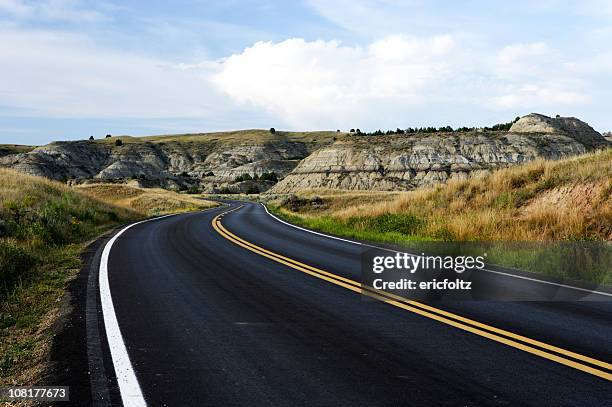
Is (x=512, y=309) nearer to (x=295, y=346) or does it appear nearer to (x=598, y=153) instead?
(x=295, y=346)

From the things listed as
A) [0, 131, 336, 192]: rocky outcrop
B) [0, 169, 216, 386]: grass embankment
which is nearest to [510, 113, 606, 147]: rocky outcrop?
[0, 131, 336, 192]: rocky outcrop

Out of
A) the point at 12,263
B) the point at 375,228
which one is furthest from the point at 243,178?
the point at 12,263

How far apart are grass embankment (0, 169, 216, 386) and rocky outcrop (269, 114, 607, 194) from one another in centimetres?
5939

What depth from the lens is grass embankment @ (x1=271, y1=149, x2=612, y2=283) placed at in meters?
12.9

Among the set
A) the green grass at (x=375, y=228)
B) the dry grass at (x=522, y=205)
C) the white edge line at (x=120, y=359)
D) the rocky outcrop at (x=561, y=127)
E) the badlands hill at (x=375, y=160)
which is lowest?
the green grass at (x=375, y=228)

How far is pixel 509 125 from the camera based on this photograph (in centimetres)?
10244

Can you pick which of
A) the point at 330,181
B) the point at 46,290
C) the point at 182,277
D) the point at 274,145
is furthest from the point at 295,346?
the point at 274,145

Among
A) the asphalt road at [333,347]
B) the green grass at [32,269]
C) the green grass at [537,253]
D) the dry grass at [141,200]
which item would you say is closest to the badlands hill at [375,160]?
the dry grass at [141,200]

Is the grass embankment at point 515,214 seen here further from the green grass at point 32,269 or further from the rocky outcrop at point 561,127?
the rocky outcrop at point 561,127

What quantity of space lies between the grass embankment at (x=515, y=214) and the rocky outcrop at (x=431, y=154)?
5576 cm

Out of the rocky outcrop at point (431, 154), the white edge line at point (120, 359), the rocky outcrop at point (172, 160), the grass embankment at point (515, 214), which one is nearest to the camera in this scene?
the white edge line at point (120, 359)

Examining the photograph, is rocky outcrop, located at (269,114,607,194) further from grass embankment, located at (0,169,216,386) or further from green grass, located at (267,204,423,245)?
grass embankment, located at (0,169,216,386)

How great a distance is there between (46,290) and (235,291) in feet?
11.4

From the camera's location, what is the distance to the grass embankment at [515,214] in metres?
12.9
